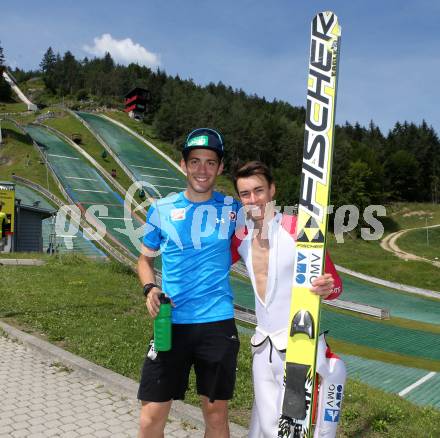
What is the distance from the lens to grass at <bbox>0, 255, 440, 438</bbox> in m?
5.52

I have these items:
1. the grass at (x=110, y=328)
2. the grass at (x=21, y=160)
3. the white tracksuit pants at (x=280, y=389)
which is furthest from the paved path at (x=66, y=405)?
the grass at (x=21, y=160)

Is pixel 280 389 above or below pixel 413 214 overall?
below

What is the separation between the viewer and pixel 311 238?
3.34 metres

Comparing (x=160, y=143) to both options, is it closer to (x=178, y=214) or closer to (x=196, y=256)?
(x=178, y=214)

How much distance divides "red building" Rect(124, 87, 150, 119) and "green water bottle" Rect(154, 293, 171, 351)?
10327cm

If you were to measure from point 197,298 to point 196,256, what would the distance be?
0.34 metres

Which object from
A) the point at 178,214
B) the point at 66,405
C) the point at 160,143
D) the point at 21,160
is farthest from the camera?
the point at 160,143

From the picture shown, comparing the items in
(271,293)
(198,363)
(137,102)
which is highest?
(137,102)

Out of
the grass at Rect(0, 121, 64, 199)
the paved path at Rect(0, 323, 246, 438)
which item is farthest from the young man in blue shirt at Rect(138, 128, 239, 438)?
the grass at Rect(0, 121, 64, 199)

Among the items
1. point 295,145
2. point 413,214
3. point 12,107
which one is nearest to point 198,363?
point 413,214

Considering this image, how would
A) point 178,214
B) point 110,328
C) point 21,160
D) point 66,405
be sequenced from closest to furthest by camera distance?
point 178,214, point 66,405, point 110,328, point 21,160

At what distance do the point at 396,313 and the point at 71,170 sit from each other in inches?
1607

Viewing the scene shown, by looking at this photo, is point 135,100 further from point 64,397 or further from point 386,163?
point 64,397

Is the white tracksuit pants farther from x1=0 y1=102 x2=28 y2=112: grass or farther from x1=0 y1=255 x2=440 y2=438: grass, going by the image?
x1=0 y1=102 x2=28 y2=112: grass
